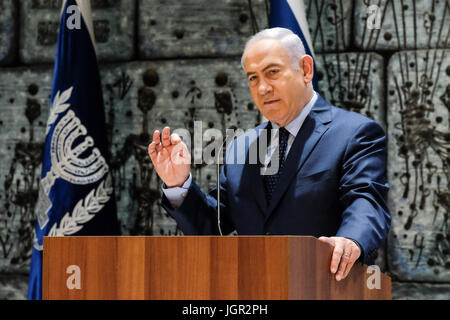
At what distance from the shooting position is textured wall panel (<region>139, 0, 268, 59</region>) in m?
3.53

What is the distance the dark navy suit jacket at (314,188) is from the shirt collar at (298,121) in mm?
37

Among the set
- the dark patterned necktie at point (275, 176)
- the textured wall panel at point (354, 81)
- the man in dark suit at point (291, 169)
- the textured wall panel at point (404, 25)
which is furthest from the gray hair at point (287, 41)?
the textured wall panel at point (404, 25)

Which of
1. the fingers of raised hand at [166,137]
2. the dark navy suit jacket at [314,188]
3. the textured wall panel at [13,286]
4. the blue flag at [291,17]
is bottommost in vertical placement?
the textured wall panel at [13,286]

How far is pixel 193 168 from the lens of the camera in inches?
137

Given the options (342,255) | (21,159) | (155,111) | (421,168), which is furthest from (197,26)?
(342,255)

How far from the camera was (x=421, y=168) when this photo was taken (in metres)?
3.29

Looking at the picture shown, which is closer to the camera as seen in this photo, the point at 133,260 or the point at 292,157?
the point at 133,260

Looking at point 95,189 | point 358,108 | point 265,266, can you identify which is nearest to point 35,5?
point 95,189

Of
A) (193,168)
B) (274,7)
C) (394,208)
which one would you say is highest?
(274,7)

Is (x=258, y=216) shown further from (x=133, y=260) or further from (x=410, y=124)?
(x=410, y=124)

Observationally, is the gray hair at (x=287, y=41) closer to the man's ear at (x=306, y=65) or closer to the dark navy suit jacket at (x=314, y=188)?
the man's ear at (x=306, y=65)

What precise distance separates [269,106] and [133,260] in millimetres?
875

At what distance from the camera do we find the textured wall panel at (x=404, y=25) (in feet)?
10.9

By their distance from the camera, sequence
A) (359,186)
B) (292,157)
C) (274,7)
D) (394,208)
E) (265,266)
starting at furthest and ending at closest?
1. (394,208)
2. (274,7)
3. (292,157)
4. (359,186)
5. (265,266)
